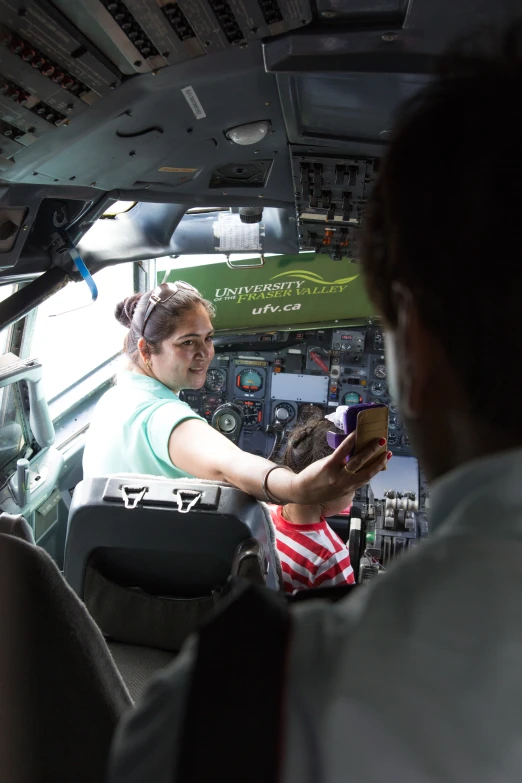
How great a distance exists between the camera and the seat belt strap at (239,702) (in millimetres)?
447

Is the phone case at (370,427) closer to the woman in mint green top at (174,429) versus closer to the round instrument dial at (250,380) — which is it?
the woman in mint green top at (174,429)

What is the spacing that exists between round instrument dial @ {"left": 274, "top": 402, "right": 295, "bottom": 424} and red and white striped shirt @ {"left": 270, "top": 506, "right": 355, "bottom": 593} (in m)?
4.75

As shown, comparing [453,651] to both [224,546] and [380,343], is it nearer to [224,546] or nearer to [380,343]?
[224,546]

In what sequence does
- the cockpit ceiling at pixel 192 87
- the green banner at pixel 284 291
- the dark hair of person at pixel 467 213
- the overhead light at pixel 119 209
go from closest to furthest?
the dark hair of person at pixel 467 213, the cockpit ceiling at pixel 192 87, the overhead light at pixel 119 209, the green banner at pixel 284 291

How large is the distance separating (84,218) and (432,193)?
6.50ft

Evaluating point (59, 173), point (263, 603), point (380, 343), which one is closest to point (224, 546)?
point (59, 173)

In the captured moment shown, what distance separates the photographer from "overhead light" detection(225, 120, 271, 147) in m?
1.86

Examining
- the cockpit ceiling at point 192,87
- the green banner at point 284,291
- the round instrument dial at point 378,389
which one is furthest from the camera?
the round instrument dial at point 378,389

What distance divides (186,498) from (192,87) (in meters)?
1.10

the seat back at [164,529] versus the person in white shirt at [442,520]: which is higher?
the person in white shirt at [442,520]

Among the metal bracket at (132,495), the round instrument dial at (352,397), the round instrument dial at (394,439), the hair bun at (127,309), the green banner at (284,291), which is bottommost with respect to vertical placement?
the metal bracket at (132,495)

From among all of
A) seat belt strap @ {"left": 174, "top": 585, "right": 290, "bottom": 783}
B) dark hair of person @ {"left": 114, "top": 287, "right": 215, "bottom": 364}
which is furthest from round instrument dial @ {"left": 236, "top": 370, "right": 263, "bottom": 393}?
seat belt strap @ {"left": 174, "top": 585, "right": 290, "bottom": 783}

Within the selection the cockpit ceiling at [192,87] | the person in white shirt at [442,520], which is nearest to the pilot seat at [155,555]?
the cockpit ceiling at [192,87]

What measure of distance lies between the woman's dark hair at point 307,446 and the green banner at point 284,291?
4.23 m
